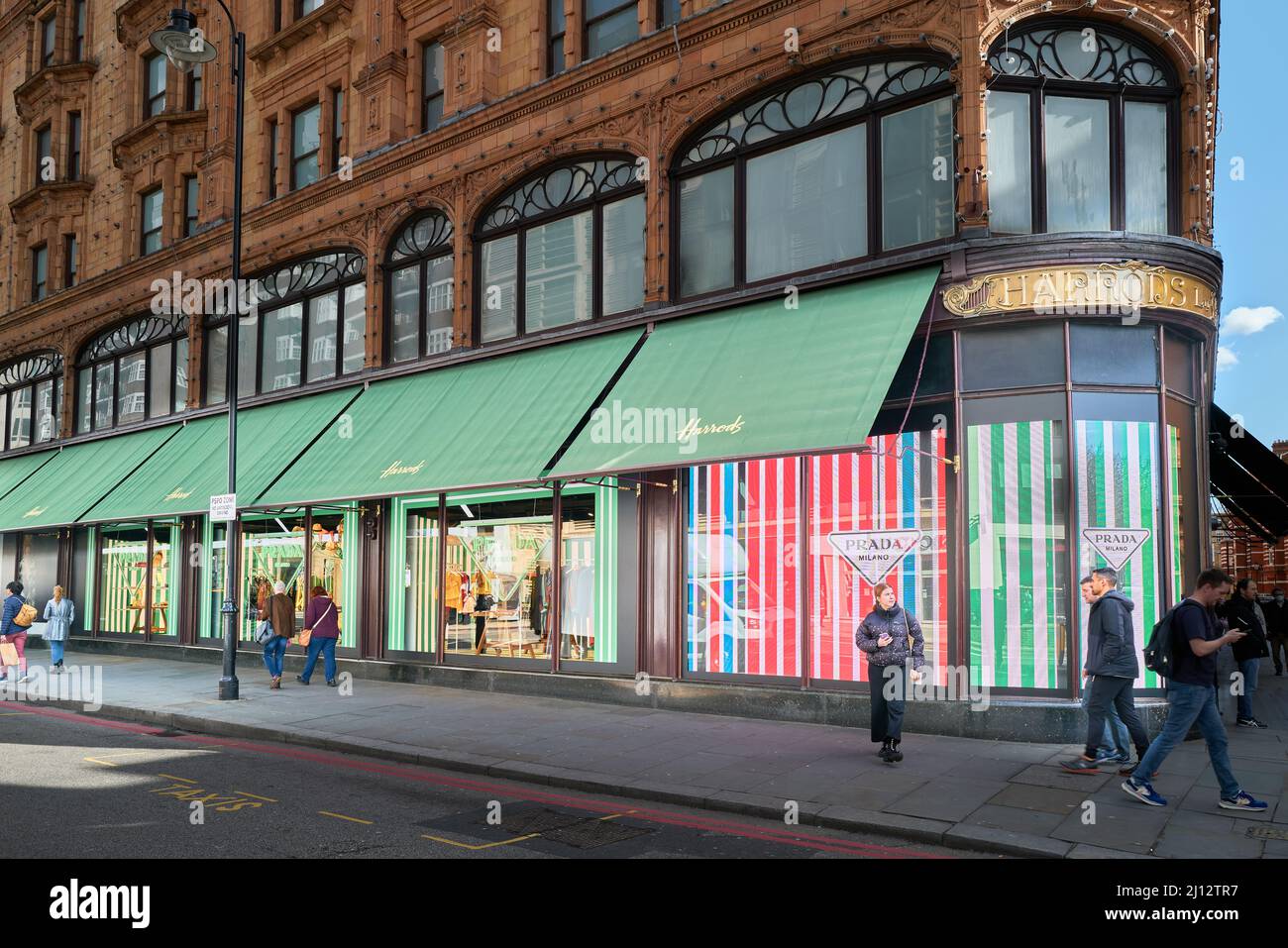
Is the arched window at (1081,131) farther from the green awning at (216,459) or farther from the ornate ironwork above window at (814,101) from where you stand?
the green awning at (216,459)

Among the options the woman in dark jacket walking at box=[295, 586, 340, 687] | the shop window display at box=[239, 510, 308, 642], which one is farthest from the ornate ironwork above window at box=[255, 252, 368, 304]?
the woman in dark jacket walking at box=[295, 586, 340, 687]

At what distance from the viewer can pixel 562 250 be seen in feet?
54.9

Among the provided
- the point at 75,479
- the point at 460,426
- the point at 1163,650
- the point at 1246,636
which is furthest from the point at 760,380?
the point at 75,479

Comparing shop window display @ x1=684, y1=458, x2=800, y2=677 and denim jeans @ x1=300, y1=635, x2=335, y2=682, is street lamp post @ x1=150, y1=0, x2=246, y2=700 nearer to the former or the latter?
denim jeans @ x1=300, y1=635, x2=335, y2=682

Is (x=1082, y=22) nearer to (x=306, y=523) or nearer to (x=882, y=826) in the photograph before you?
(x=882, y=826)

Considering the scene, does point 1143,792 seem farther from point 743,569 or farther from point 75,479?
point 75,479

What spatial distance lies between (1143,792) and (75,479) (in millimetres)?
24343

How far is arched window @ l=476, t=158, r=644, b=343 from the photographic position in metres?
15.9

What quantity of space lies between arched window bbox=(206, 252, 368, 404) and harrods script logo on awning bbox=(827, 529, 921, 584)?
10969mm
